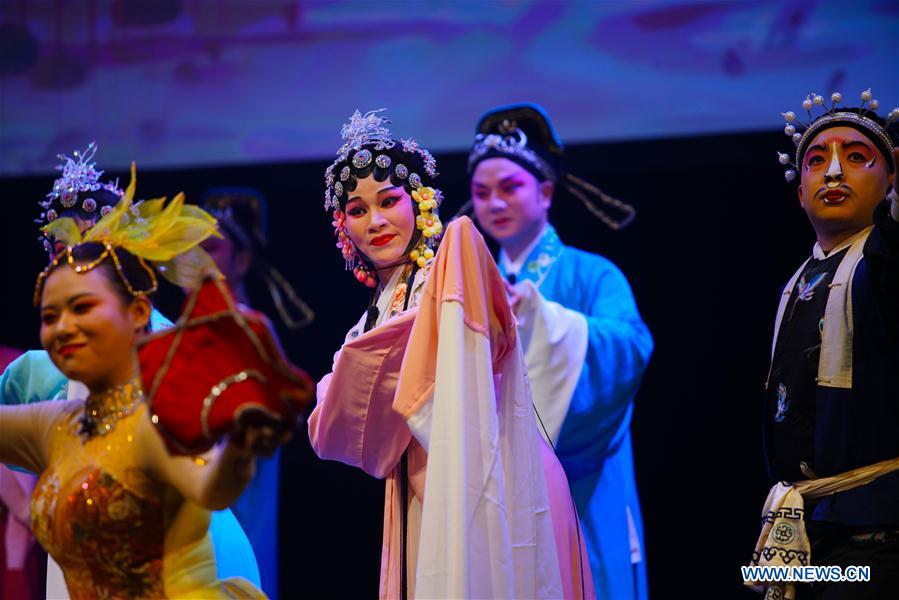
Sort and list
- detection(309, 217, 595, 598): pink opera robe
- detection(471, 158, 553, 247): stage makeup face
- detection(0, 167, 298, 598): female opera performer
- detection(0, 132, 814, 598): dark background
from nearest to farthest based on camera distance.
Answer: detection(0, 167, 298, 598): female opera performer
detection(309, 217, 595, 598): pink opera robe
detection(471, 158, 553, 247): stage makeup face
detection(0, 132, 814, 598): dark background

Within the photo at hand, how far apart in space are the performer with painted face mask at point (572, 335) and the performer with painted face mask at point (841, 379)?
1.11 meters

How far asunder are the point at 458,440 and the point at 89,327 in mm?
843

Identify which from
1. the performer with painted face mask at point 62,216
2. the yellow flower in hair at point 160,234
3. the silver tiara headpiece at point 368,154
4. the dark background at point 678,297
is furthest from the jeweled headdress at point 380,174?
the dark background at point 678,297

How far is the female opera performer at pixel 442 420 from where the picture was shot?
2.70 meters

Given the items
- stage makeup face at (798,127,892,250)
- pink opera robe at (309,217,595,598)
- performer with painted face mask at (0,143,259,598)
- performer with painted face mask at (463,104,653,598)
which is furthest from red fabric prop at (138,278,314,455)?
performer with painted face mask at (463,104,653,598)

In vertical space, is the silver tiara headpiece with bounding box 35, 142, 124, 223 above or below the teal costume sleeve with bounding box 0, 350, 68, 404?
above

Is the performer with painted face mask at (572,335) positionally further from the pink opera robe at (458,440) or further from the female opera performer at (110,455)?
the female opera performer at (110,455)

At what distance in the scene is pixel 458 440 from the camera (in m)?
2.72

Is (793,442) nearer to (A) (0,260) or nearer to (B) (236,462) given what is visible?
(B) (236,462)

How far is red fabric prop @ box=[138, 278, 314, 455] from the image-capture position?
2035 millimetres

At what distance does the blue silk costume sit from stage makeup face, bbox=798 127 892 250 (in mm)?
1259

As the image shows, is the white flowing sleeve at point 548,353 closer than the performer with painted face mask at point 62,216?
No

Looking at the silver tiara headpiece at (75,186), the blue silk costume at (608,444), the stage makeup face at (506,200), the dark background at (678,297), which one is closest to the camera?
the silver tiara headpiece at (75,186)

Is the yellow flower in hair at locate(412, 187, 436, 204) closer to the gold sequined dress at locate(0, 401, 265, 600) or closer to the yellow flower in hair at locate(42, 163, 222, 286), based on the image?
the yellow flower in hair at locate(42, 163, 222, 286)
